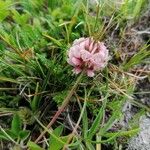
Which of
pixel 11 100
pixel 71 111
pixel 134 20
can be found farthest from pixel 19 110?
pixel 134 20

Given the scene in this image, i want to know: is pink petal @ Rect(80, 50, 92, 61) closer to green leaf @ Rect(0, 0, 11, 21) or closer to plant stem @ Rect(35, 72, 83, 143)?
plant stem @ Rect(35, 72, 83, 143)

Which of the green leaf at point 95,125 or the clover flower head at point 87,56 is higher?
the clover flower head at point 87,56

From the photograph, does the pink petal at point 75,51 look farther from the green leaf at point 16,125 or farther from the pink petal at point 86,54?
the green leaf at point 16,125

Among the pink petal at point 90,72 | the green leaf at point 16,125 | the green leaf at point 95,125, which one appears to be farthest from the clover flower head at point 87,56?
the green leaf at point 16,125

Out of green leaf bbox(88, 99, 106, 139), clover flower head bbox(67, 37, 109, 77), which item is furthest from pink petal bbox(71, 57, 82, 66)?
green leaf bbox(88, 99, 106, 139)

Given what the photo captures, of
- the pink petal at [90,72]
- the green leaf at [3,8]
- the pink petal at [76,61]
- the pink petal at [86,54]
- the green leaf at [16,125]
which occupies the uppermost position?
the green leaf at [3,8]

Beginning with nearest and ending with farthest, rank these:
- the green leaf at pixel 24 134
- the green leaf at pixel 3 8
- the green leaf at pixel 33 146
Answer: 1. the green leaf at pixel 33 146
2. the green leaf at pixel 24 134
3. the green leaf at pixel 3 8

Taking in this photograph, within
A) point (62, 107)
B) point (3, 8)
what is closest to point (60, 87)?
point (62, 107)
